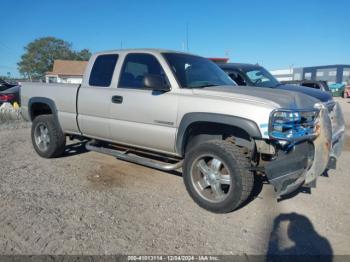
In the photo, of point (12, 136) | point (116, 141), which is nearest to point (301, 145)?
point (116, 141)

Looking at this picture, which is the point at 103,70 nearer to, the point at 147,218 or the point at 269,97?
the point at 147,218

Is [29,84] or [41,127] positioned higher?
[29,84]

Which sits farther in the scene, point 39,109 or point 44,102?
point 39,109

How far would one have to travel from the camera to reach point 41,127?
18.7 ft

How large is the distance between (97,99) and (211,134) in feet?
6.45

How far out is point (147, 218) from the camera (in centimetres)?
338

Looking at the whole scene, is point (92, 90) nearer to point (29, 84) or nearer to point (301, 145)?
point (29, 84)

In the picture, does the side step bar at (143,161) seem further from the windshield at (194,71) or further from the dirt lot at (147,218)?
the windshield at (194,71)

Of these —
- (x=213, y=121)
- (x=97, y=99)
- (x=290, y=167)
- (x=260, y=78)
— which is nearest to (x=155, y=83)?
(x=213, y=121)

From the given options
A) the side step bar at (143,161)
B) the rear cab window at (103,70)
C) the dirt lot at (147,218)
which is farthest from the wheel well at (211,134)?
the rear cab window at (103,70)

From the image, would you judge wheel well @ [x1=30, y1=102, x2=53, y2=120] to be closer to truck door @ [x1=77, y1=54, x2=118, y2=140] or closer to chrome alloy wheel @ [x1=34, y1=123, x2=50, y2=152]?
chrome alloy wheel @ [x1=34, y1=123, x2=50, y2=152]

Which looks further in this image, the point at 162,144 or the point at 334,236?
the point at 162,144

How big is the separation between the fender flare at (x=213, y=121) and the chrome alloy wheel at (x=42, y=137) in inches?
122

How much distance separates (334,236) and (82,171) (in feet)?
12.7
